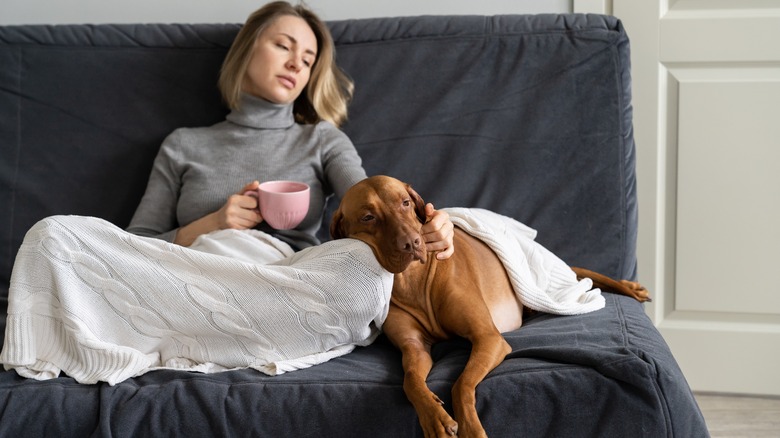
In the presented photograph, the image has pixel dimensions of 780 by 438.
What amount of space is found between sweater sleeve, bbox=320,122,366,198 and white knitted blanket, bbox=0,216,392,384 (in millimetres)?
446

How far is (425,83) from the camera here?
7.00ft

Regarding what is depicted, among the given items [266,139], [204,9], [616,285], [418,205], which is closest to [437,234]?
[418,205]

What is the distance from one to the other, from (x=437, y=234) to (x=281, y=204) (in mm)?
384

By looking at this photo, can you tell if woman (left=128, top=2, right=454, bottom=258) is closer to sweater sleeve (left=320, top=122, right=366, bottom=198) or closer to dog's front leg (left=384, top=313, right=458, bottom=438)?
sweater sleeve (left=320, top=122, right=366, bottom=198)

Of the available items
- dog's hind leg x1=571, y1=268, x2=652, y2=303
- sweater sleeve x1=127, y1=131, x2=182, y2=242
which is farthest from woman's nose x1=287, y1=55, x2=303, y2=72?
dog's hind leg x1=571, y1=268, x2=652, y2=303

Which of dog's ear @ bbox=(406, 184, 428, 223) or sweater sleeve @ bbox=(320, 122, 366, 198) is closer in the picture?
dog's ear @ bbox=(406, 184, 428, 223)

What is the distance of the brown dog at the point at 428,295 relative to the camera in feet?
4.41

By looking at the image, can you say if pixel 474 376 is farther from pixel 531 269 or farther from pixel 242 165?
pixel 242 165

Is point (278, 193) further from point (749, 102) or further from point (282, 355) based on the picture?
point (749, 102)

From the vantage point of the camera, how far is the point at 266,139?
211 cm

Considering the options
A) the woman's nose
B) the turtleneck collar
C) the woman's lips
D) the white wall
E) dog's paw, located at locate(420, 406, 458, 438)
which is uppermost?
the white wall

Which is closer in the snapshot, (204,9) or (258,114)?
(258,114)

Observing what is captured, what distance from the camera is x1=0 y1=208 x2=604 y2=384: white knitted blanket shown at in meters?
1.49

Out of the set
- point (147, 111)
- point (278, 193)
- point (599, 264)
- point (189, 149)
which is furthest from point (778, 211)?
point (147, 111)
